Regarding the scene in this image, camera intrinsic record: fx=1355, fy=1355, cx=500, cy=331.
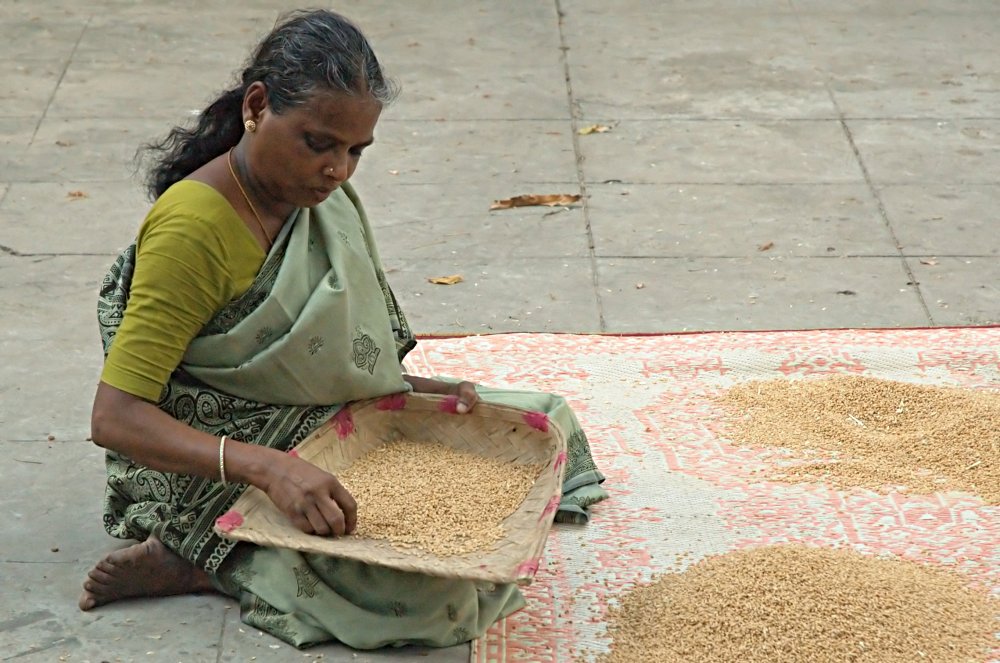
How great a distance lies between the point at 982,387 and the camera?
403cm

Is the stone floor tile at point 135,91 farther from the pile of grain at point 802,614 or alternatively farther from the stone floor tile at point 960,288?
the pile of grain at point 802,614

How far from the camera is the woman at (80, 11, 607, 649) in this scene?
8.77 feet

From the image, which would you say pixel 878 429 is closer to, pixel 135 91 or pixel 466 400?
pixel 466 400

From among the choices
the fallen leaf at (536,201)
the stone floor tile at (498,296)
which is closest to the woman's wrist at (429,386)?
the stone floor tile at (498,296)

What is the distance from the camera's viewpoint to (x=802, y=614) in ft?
9.23

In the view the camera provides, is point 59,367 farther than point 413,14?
No

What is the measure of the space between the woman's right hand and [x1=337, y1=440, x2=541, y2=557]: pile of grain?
0.30 feet

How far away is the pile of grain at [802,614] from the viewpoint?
9.01ft

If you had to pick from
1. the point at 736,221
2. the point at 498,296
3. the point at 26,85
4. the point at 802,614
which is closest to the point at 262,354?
the point at 802,614

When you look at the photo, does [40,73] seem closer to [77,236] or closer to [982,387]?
[77,236]

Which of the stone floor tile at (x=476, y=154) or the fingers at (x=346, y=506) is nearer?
the fingers at (x=346, y=506)

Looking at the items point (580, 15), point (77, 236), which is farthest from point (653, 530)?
point (580, 15)

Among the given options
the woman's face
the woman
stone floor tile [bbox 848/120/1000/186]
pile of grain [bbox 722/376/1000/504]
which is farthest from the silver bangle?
stone floor tile [bbox 848/120/1000/186]

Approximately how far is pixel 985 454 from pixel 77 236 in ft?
11.0
